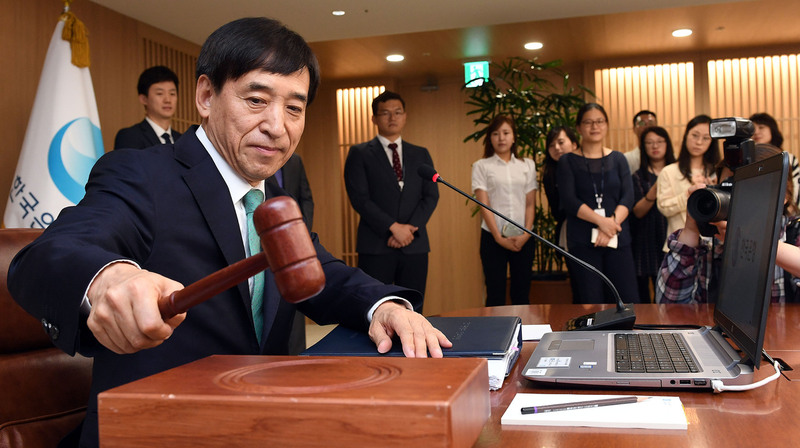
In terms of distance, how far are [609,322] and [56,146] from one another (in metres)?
3.27

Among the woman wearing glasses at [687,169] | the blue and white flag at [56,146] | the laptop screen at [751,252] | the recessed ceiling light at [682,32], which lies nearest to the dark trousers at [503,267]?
the woman wearing glasses at [687,169]

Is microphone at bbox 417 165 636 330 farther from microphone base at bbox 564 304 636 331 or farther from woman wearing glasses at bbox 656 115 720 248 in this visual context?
woman wearing glasses at bbox 656 115 720 248

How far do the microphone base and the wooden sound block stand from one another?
2.87ft

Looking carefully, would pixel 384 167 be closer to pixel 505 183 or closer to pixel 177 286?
pixel 505 183

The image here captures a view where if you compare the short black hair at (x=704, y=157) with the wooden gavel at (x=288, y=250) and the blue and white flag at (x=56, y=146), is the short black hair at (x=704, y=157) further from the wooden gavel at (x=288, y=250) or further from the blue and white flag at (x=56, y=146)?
the wooden gavel at (x=288, y=250)

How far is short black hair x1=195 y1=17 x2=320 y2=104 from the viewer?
1.22m

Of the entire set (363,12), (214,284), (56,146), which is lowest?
(214,284)

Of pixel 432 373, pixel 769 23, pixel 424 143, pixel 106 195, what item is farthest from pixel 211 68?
pixel 424 143

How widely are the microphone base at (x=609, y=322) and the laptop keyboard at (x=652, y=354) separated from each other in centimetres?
13

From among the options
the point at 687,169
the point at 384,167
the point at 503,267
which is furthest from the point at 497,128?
the point at 687,169

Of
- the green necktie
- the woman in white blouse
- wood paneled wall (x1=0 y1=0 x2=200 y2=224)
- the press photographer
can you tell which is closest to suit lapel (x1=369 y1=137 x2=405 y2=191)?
the woman in white blouse

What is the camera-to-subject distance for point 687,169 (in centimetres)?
420

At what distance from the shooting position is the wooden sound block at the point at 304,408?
59cm

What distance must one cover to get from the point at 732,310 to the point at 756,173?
9.9 inches
